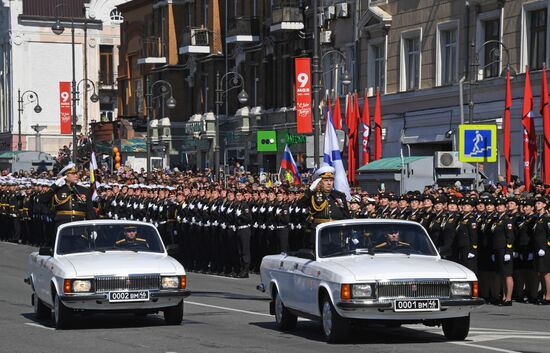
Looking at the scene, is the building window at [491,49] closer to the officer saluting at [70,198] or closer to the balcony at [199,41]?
the officer saluting at [70,198]

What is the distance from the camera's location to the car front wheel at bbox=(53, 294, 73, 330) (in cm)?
1902

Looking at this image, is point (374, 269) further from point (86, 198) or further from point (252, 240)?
point (252, 240)

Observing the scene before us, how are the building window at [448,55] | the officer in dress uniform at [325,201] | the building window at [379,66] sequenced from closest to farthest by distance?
the officer in dress uniform at [325,201]
the building window at [448,55]
the building window at [379,66]

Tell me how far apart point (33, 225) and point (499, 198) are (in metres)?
26.5

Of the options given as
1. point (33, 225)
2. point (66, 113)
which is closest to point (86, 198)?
point (33, 225)

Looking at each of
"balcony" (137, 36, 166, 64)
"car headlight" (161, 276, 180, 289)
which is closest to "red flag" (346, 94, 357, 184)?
"car headlight" (161, 276, 180, 289)

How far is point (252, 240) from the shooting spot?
33.6m

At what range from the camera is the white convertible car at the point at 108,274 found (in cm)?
1867

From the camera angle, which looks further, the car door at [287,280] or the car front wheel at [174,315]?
the car front wheel at [174,315]

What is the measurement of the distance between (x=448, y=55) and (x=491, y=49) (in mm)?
2954

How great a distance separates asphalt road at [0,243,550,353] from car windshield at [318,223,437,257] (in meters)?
1.04

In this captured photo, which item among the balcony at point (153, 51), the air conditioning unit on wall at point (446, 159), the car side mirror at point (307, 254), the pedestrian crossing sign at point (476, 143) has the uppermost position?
the balcony at point (153, 51)

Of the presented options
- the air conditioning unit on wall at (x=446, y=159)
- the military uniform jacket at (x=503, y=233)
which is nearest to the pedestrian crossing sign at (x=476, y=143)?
the air conditioning unit on wall at (x=446, y=159)

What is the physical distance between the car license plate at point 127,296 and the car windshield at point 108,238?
1539 millimetres
